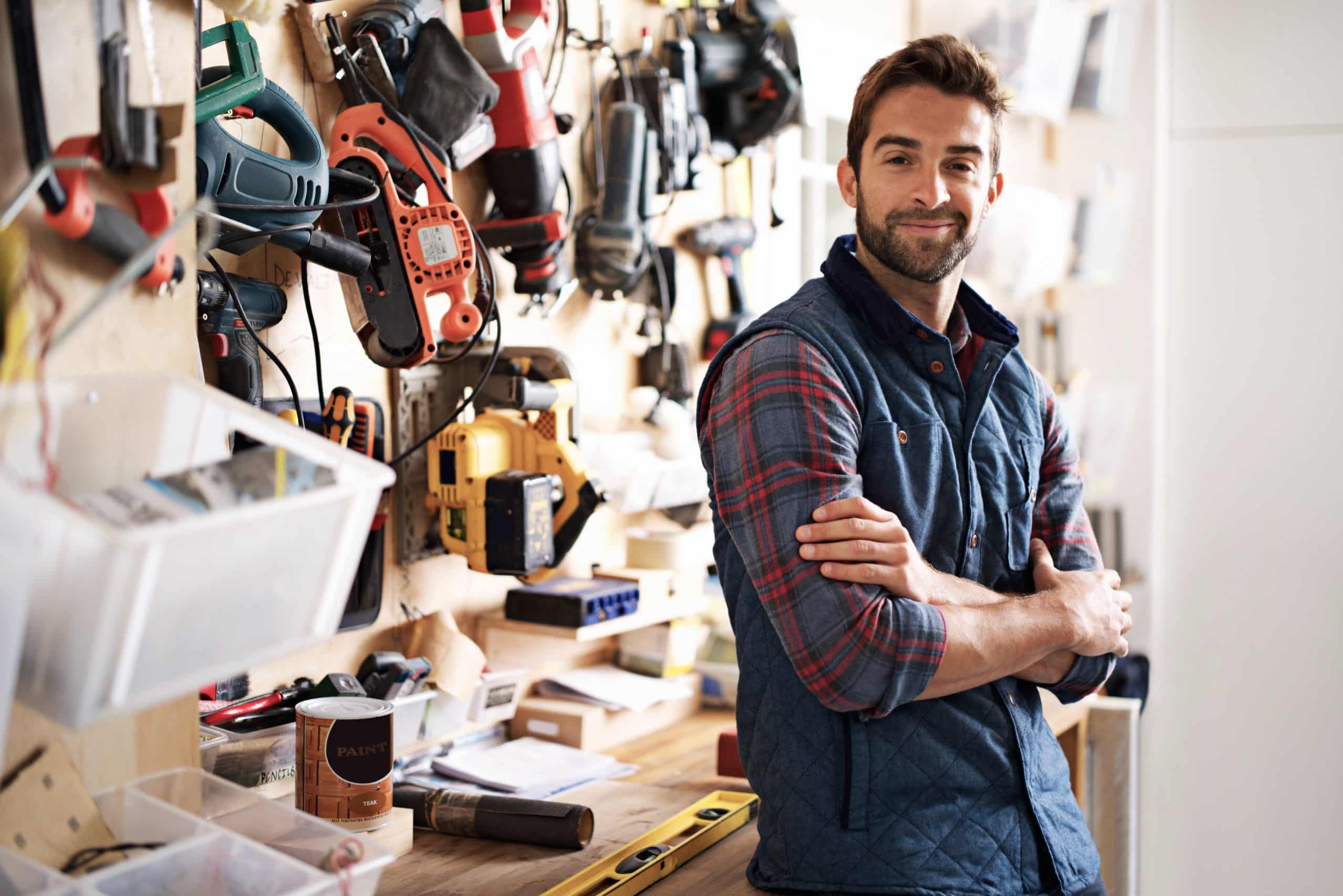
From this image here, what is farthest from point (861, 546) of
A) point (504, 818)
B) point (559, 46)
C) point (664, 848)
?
point (559, 46)

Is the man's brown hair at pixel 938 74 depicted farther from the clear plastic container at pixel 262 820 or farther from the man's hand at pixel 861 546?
the clear plastic container at pixel 262 820

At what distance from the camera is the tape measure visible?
4.54ft

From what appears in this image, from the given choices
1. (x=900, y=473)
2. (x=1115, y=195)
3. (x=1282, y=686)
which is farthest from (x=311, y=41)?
(x=1282, y=686)

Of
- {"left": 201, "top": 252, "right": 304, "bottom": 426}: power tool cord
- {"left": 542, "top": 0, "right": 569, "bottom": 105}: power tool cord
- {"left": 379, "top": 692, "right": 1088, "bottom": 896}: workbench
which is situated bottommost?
{"left": 379, "top": 692, "right": 1088, "bottom": 896}: workbench

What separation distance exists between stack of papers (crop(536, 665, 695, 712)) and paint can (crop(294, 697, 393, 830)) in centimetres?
68

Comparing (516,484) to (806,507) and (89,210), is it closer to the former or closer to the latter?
(806,507)

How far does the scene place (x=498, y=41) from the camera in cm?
168

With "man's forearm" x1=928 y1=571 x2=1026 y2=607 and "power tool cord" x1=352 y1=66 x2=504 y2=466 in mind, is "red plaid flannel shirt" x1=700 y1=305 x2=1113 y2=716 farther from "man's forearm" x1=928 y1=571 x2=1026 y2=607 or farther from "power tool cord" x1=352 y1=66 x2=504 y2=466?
"power tool cord" x1=352 y1=66 x2=504 y2=466

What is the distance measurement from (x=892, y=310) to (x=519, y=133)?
2.15ft

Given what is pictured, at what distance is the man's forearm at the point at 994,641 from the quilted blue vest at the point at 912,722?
66 millimetres

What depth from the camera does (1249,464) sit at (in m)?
4.03

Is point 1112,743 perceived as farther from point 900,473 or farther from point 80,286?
point 80,286

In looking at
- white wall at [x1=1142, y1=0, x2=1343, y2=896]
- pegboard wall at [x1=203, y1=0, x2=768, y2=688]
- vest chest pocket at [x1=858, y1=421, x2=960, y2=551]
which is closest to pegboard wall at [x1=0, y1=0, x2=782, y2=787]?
pegboard wall at [x1=203, y1=0, x2=768, y2=688]

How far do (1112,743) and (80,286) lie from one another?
1940 mm
